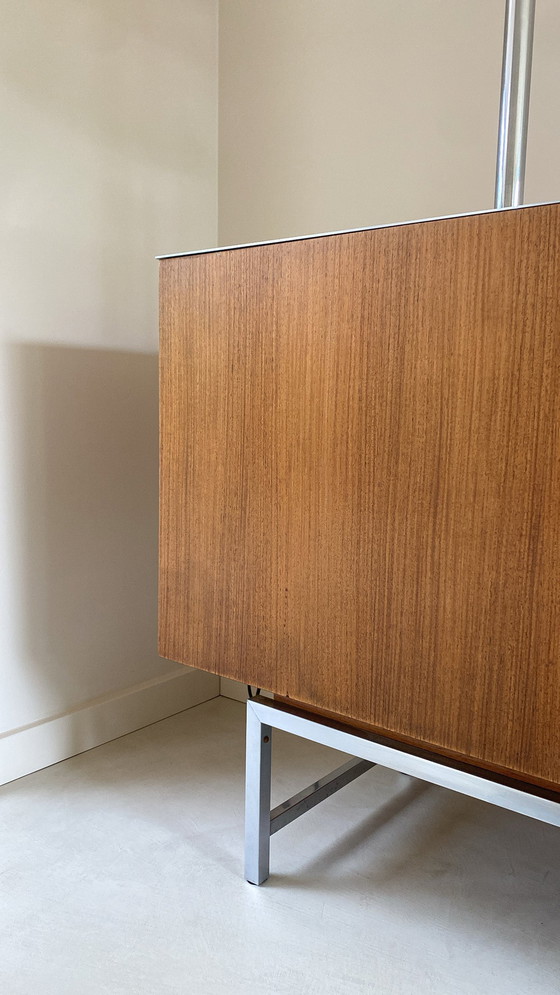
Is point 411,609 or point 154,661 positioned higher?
point 411,609

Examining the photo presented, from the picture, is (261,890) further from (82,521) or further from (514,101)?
(514,101)

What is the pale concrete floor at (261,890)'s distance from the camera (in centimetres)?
125

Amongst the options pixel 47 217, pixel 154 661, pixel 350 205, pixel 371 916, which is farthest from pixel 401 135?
pixel 371 916

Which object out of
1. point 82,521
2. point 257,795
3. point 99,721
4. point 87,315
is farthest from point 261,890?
point 87,315

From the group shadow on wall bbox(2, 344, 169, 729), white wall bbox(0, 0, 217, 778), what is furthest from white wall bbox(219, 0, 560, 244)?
shadow on wall bbox(2, 344, 169, 729)

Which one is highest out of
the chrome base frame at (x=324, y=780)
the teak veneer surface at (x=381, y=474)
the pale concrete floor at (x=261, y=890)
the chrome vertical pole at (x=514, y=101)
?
the chrome vertical pole at (x=514, y=101)

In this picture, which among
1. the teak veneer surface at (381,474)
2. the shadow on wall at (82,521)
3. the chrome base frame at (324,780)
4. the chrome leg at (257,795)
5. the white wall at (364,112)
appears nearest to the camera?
the teak veneer surface at (381,474)

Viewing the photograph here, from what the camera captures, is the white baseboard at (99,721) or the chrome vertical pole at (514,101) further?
the white baseboard at (99,721)

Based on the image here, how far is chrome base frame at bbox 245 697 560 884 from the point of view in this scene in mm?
1157

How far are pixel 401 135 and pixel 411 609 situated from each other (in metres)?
1.27

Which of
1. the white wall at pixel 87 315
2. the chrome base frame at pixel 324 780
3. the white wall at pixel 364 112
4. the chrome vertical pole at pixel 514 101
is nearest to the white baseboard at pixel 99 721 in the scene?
the white wall at pixel 87 315

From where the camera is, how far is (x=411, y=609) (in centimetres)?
112

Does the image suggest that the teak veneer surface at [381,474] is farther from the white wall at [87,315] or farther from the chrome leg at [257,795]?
the white wall at [87,315]

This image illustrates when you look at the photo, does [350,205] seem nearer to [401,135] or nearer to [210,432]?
[401,135]
